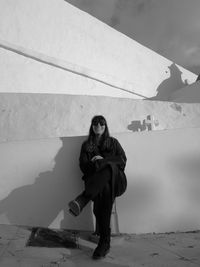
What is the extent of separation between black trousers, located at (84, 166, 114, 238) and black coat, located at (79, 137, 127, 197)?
46 millimetres

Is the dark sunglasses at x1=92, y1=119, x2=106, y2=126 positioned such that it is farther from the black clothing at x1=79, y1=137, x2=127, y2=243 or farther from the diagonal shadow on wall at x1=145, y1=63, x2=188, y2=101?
the diagonal shadow on wall at x1=145, y1=63, x2=188, y2=101

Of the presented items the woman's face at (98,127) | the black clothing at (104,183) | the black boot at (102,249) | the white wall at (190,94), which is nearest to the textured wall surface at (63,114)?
the woman's face at (98,127)

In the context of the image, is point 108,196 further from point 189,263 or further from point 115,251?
point 189,263

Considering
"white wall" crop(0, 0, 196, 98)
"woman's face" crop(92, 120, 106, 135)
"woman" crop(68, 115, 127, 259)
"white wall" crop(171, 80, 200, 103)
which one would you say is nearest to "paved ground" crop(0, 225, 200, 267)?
"woman" crop(68, 115, 127, 259)

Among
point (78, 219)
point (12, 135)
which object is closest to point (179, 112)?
point (12, 135)

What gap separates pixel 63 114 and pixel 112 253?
3.98 meters

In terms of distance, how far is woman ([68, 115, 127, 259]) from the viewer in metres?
2.35

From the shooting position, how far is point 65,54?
10492 millimetres

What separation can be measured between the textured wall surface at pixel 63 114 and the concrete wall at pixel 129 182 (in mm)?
2812

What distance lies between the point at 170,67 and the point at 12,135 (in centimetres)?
1181

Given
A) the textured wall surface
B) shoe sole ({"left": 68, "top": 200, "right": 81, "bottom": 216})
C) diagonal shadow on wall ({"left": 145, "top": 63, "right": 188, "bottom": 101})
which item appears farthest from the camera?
diagonal shadow on wall ({"left": 145, "top": 63, "right": 188, "bottom": 101})

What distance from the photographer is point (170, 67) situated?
15.6m

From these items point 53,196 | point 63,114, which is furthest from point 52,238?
point 63,114

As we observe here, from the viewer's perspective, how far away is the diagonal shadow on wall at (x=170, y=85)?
1470 centimetres
